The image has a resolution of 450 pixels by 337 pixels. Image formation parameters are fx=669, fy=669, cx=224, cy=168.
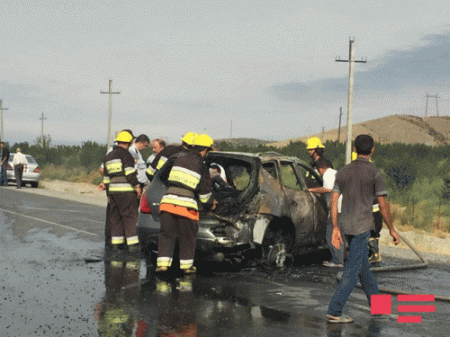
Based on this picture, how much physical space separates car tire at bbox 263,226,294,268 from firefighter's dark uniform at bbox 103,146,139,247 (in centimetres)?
232

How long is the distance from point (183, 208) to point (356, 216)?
2.68 meters

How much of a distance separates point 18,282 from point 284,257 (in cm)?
355

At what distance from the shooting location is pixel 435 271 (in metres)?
9.71

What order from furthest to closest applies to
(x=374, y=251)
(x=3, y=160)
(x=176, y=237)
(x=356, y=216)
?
1. (x=3, y=160)
2. (x=374, y=251)
3. (x=176, y=237)
4. (x=356, y=216)

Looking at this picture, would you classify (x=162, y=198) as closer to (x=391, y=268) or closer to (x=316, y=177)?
(x=316, y=177)

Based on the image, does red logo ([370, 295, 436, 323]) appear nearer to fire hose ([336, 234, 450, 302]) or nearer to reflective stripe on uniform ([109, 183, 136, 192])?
fire hose ([336, 234, 450, 302])

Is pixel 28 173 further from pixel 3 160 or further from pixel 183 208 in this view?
pixel 183 208

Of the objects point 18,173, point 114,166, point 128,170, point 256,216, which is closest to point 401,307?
point 256,216

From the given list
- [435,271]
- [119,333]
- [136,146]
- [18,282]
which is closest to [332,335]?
[119,333]

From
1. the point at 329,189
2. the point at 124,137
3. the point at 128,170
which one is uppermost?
the point at 124,137

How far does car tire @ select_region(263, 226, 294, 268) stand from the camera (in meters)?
9.08

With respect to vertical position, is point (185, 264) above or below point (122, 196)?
below

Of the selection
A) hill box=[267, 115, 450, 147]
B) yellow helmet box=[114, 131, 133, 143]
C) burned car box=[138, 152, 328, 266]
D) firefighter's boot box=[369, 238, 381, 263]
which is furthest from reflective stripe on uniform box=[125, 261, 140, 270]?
hill box=[267, 115, 450, 147]

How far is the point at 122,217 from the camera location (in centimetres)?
1037
